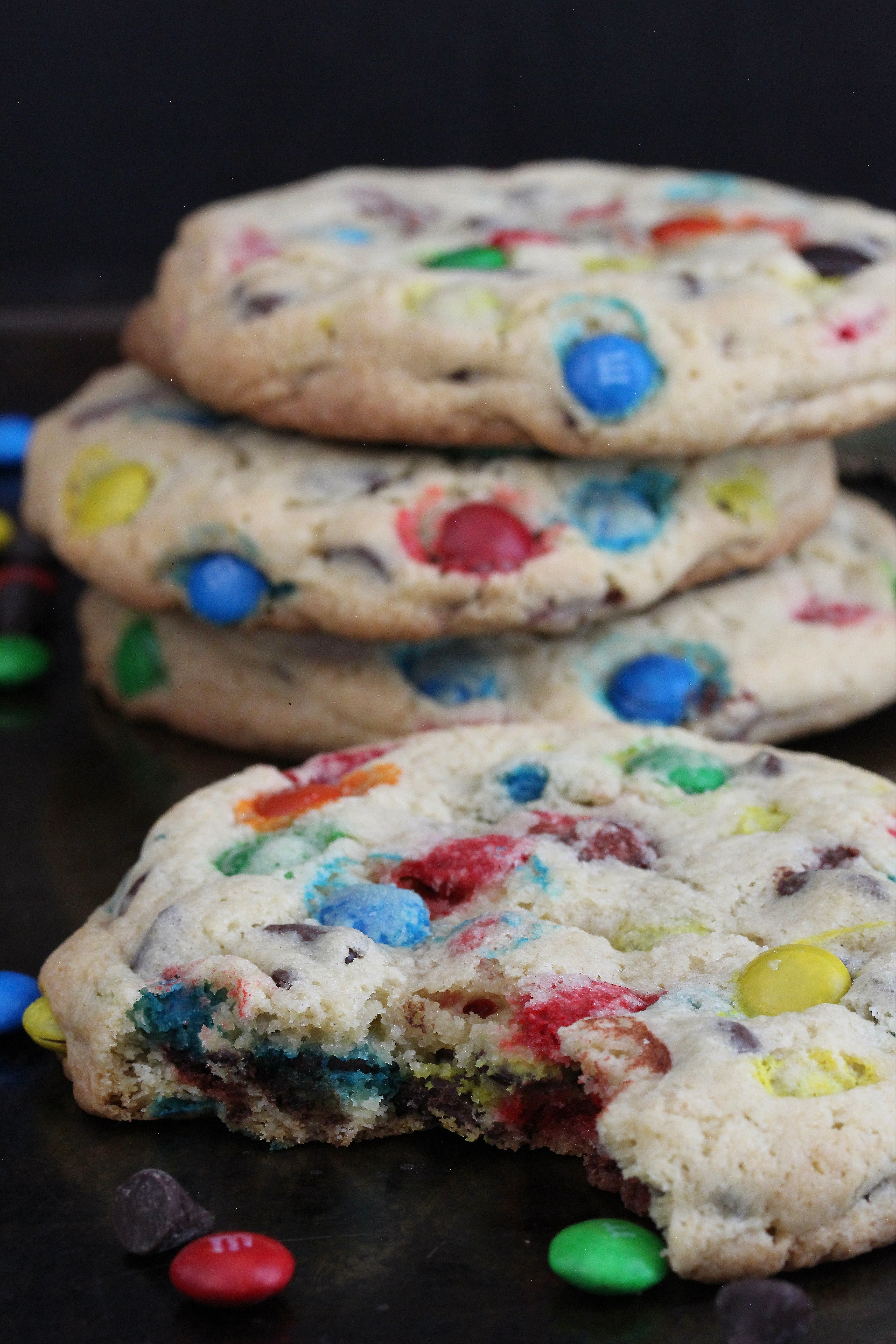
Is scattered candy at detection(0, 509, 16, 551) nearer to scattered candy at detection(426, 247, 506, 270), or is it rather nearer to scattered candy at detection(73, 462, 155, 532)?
scattered candy at detection(73, 462, 155, 532)

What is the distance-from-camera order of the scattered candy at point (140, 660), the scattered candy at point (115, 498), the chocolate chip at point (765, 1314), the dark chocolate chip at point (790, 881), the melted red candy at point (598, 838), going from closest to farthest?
the chocolate chip at point (765, 1314) → the dark chocolate chip at point (790, 881) → the melted red candy at point (598, 838) → the scattered candy at point (115, 498) → the scattered candy at point (140, 660)

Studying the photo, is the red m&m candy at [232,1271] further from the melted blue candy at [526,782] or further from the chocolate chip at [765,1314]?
the melted blue candy at [526,782]

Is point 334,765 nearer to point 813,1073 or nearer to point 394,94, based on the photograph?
point 813,1073

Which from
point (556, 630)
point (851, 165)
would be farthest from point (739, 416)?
point (851, 165)

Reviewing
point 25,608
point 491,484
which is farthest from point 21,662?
point 491,484

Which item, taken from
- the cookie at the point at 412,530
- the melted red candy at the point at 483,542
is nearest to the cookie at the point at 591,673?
the cookie at the point at 412,530

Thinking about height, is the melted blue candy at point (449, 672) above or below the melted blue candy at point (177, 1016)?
below
